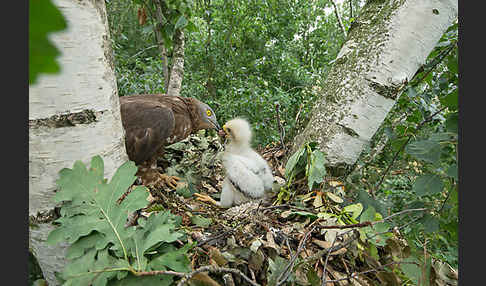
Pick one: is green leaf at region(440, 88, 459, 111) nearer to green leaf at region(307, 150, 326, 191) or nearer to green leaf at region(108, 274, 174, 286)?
green leaf at region(307, 150, 326, 191)

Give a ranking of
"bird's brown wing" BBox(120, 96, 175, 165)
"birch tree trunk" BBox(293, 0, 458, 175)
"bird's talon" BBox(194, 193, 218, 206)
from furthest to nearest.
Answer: "bird's brown wing" BBox(120, 96, 175, 165), "bird's talon" BBox(194, 193, 218, 206), "birch tree trunk" BBox(293, 0, 458, 175)

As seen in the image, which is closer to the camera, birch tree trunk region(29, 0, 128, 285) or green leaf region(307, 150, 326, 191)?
birch tree trunk region(29, 0, 128, 285)

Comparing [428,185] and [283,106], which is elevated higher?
[428,185]

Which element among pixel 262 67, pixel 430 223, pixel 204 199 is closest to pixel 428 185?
pixel 430 223

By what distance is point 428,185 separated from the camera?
2.54 feet

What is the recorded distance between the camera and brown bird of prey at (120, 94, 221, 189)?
1.70 meters

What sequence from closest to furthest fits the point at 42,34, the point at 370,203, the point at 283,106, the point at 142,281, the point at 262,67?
the point at 42,34
the point at 142,281
the point at 370,203
the point at 283,106
the point at 262,67

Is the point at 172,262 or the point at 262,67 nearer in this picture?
the point at 172,262

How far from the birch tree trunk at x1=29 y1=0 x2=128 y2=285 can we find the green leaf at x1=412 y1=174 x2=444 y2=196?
2.77 ft

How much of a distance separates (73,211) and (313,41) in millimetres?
4834

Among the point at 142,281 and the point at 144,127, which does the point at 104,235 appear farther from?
the point at 144,127

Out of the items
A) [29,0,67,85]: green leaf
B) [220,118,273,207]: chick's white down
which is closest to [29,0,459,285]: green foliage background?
[29,0,67,85]: green leaf

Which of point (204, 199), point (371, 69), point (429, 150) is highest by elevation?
point (371, 69)

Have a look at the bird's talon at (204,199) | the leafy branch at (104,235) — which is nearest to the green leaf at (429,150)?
the leafy branch at (104,235)
